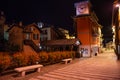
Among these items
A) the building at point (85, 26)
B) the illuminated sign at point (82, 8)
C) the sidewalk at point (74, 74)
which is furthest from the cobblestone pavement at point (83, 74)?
the illuminated sign at point (82, 8)

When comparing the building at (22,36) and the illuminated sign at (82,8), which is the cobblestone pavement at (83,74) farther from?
the illuminated sign at (82,8)

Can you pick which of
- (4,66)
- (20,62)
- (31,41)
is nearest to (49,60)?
(20,62)

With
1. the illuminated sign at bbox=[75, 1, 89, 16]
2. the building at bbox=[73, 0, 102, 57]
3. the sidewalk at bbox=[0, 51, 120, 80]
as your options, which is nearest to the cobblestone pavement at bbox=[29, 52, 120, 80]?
the sidewalk at bbox=[0, 51, 120, 80]

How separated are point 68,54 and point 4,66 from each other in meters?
14.6

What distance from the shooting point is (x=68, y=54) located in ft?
83.5

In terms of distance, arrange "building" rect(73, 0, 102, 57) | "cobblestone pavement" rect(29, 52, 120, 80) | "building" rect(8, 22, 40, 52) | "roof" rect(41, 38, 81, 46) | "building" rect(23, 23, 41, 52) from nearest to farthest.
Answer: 1. "cobblestone pavement" rect(29, 52, 120, 80)
2. "building" rect(8, 22, 40, 52)
3. "building" rect(23, 23, 41, 52)
4. "roof" rect(41, 38, 81, 46)
5. "building" rect(73, 0, 102, 57)

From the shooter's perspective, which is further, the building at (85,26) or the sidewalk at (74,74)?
the building at (85,26)

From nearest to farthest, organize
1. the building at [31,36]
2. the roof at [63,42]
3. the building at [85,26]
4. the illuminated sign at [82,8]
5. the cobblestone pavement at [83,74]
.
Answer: the cobblestone pavement at [83,74] < the building at [31,36] < the roof at [63,42] < the building at [85,26] < the illuminated sign at [82,8]

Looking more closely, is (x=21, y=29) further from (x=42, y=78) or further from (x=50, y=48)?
(x=42, y=78)

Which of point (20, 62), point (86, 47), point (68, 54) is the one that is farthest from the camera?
point (86, 47)

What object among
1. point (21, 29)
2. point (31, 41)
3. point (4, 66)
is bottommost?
point (4, 66)

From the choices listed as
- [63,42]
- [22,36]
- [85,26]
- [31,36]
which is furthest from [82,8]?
[22,36]

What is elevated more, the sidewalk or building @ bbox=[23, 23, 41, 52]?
building @ bbox=[23, 23, 41, 52]

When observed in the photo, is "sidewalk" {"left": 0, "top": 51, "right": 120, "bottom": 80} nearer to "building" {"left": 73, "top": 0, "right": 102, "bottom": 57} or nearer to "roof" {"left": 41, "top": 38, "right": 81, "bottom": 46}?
"roof" {"left": 41, "top": 38, "right": 81, "bottom": 46}
